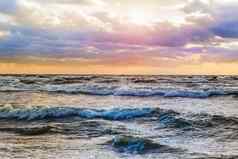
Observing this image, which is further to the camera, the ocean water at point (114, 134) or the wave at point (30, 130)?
the wave at point (30, 130)

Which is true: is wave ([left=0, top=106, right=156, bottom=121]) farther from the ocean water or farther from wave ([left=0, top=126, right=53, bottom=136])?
Result: wave ([left=0, top=126, right=53, bottom=136])

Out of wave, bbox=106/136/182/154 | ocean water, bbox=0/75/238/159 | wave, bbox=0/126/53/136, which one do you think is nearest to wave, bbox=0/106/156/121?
ocean water, bbox=0/75/238/159

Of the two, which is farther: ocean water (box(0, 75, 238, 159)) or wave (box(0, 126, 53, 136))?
wave (box(0, 126, 53, 136))

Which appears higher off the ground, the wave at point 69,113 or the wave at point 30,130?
the wave at point 69,113

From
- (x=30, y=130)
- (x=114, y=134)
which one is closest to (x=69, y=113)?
(x=30, y=130)

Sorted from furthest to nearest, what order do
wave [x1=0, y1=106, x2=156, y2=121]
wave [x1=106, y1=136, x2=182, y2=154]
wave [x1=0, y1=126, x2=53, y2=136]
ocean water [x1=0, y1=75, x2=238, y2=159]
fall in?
wave [x1=0, y1=106, x2=156, y2=121] < wave [x1=0, y1=126, x2=53, y2=136] < wave [x1=106, y1=136, x2=182, y2=154] < ocean water [x1=0, y1=75, x2=238, y2=159]

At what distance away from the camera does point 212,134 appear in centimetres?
1252

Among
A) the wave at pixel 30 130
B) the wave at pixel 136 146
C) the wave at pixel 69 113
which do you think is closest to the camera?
the wave at pixel 136 146

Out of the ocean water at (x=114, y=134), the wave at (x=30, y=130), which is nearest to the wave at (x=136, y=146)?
the ocean water at (x=114, y=134)

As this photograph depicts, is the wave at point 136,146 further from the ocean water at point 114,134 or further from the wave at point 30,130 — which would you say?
the wave at point 30,130

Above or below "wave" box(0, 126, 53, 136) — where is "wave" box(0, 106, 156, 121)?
above

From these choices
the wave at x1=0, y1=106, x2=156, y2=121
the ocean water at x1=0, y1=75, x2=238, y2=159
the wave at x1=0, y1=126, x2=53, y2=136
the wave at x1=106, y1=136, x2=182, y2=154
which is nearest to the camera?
the ocean water at x1=0, y1=75, x2=238, y2=159

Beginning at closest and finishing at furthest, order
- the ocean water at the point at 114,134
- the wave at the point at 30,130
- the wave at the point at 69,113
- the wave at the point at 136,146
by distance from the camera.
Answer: the ocean water at the point at 114,134 < the wave at the point at 136,146 < the wave at the point at 30,130 < the wave at the point at 69,113

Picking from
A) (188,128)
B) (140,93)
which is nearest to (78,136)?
(188,128)
